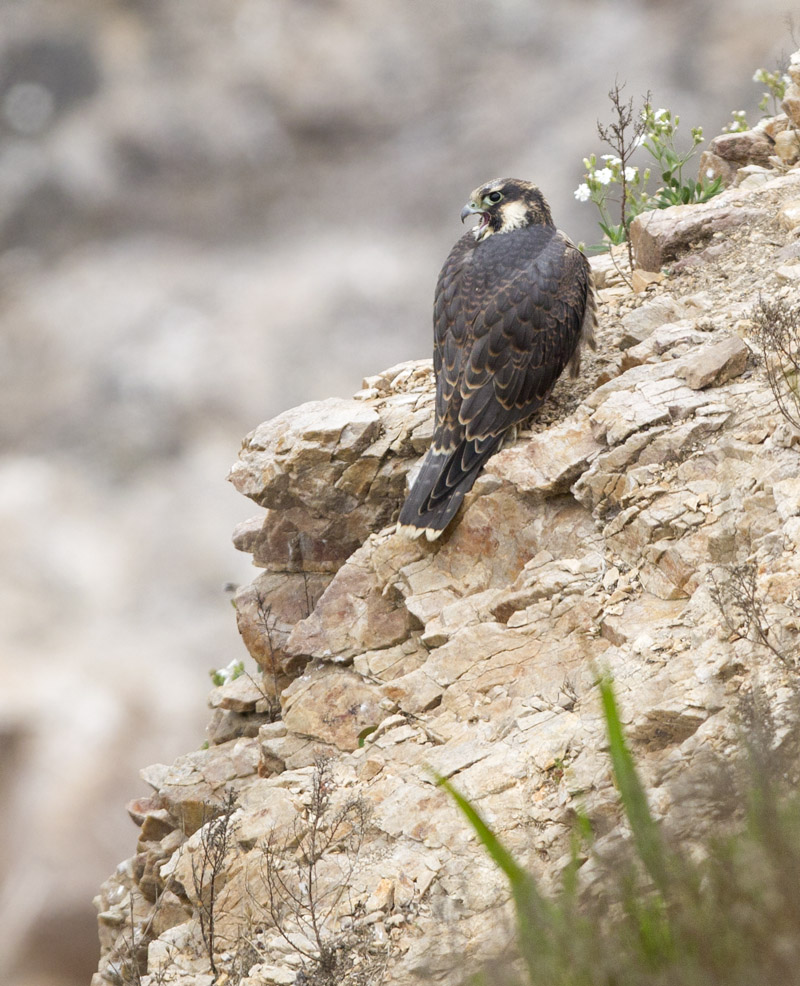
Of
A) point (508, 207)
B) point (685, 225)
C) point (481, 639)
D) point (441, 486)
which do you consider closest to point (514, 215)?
point (508, 207)

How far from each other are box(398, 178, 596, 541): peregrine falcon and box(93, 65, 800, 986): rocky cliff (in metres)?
0.17

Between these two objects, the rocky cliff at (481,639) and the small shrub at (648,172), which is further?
the small shrub at (648,172)

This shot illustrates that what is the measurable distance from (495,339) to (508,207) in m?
0.99

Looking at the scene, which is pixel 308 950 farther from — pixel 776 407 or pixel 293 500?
pixel 293 500

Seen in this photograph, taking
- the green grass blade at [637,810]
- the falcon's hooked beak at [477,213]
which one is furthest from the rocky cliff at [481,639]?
the falcon's hooked beak at [477,213]

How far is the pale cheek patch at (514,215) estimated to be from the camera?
219 inches

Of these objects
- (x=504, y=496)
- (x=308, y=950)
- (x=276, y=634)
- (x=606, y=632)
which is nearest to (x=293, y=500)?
(x=276, y=634)

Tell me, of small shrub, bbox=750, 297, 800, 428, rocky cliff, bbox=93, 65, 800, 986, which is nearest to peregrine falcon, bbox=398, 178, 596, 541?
rocky cliff, bbox=93, 65, 800, 986

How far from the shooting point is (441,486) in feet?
15.7

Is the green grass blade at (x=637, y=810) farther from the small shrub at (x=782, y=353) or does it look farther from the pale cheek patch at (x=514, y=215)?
the pale cheek patch at (x=514, y=215)

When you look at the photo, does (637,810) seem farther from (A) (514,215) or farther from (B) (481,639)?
(A) (514,215)

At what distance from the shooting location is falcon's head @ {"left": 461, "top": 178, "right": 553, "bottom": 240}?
5578mm

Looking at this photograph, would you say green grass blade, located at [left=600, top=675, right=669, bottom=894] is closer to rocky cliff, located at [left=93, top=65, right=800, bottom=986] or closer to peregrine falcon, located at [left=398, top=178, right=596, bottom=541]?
rocky cliff, located at [left=93, top=65, right=800, bottom=986]

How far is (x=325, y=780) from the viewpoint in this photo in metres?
3.90
